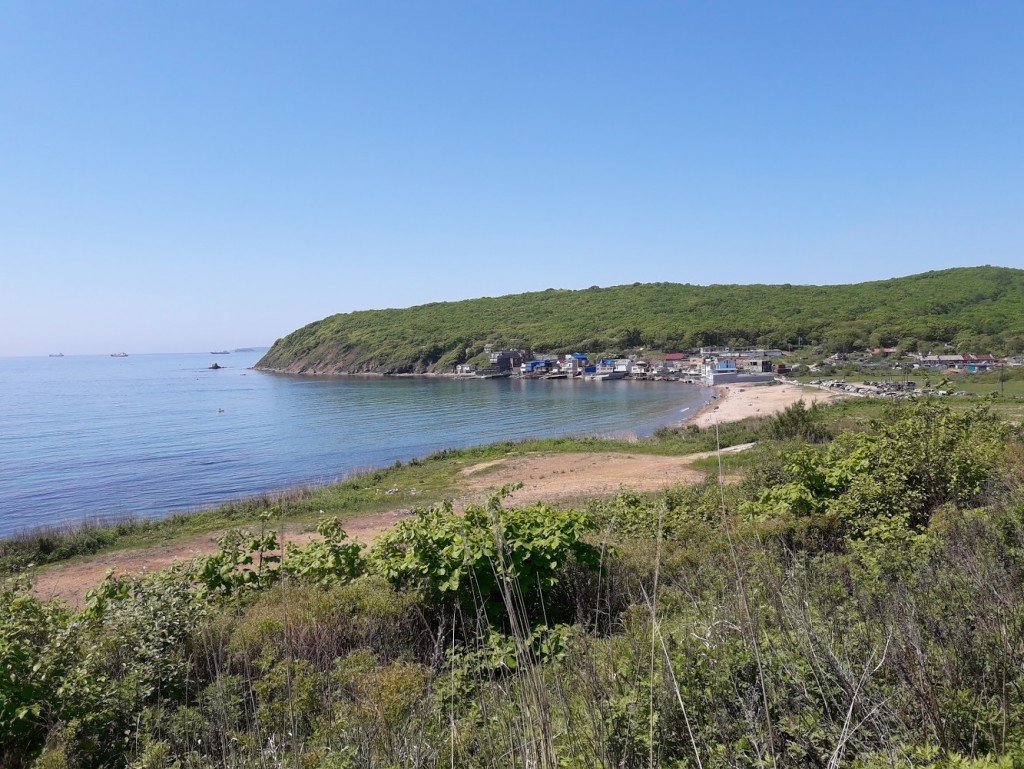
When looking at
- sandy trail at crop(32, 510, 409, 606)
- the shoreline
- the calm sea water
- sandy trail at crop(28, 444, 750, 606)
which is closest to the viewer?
sandy trail at crop(32, 510, 409, 606)

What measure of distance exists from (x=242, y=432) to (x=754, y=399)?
4777cm

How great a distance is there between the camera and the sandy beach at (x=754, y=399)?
4625cm

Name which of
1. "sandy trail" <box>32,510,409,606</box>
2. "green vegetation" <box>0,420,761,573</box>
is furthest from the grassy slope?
"sandy trail" <box>32,510,409,606</box>

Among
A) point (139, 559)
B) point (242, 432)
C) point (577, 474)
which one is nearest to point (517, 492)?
point (577, 474)

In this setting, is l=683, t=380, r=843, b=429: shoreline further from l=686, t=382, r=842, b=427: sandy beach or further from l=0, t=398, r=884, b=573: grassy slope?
l=0, t=398, r=884, b=573: grassy slope

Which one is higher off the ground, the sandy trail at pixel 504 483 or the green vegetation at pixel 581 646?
the green vegetation at pixel 581 646

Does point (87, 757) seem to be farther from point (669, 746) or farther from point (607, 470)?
point (607, 470)

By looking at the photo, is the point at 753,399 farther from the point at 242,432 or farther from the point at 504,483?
the point at 242,432

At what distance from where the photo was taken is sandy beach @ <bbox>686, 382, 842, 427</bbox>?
46250 millimetres

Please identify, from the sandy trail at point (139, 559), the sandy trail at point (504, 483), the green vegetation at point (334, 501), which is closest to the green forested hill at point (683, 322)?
the green vegetation at point (334, 501)

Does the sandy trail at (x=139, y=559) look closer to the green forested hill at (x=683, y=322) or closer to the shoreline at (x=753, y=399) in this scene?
the shoreline at (x=753, y=399)

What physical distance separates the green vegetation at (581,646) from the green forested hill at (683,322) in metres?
96.2

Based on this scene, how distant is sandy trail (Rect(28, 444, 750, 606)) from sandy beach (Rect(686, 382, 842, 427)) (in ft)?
56.4

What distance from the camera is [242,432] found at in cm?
4900
